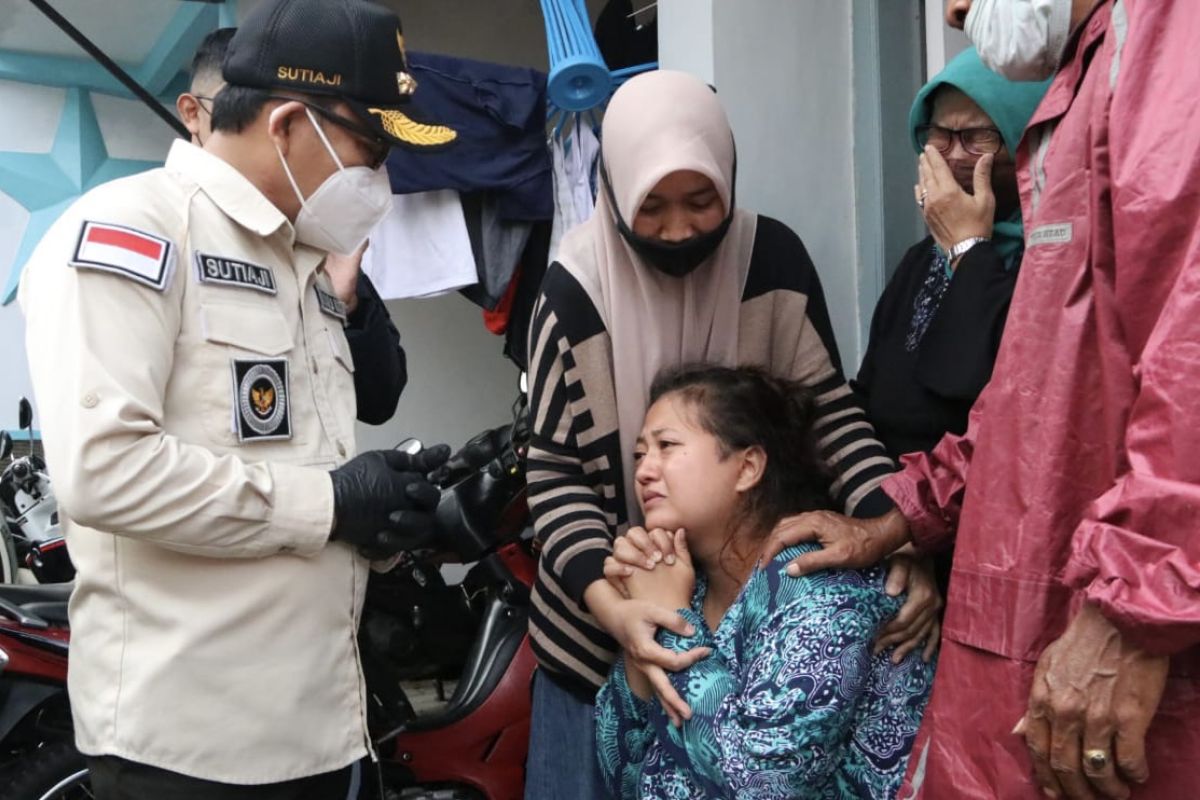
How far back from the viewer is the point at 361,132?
1.79 m

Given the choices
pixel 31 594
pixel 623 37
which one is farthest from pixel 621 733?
pixel 623 37

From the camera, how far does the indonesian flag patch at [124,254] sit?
1.47 metres

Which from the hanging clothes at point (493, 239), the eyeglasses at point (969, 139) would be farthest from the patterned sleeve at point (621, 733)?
the hanging clothes at point (493, 239)

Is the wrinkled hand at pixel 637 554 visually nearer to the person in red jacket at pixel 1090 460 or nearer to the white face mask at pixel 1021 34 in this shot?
the person in red jacket at pixel 1090 460

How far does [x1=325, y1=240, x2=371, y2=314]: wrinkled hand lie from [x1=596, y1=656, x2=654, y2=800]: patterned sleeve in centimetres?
90

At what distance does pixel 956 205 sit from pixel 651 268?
0.53 metres

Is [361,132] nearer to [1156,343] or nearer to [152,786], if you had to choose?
[152,786]

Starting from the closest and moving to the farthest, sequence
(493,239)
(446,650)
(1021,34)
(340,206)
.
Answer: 1. (1021,34)
2. (340,206)
3. (446,650)
4. (493,239)

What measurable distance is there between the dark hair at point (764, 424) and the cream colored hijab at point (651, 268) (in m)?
0.06

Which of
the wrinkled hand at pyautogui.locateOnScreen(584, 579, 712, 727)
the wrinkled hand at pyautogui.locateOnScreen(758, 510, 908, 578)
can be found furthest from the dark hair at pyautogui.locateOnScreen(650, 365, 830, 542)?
the wrinkled hand at pyautogui.locateOnScreen(584, 579, 712, 727)

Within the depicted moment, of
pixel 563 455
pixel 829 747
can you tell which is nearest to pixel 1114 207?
pixel 829 747

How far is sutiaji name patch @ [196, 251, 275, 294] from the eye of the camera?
5.28 feet

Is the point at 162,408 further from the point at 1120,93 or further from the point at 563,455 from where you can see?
the point at 1120,93

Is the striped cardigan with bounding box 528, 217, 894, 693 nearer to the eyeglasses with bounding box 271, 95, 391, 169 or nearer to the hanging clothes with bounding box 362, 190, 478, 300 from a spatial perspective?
the eyeglasses with bounding box 271, 95, 391, 169
